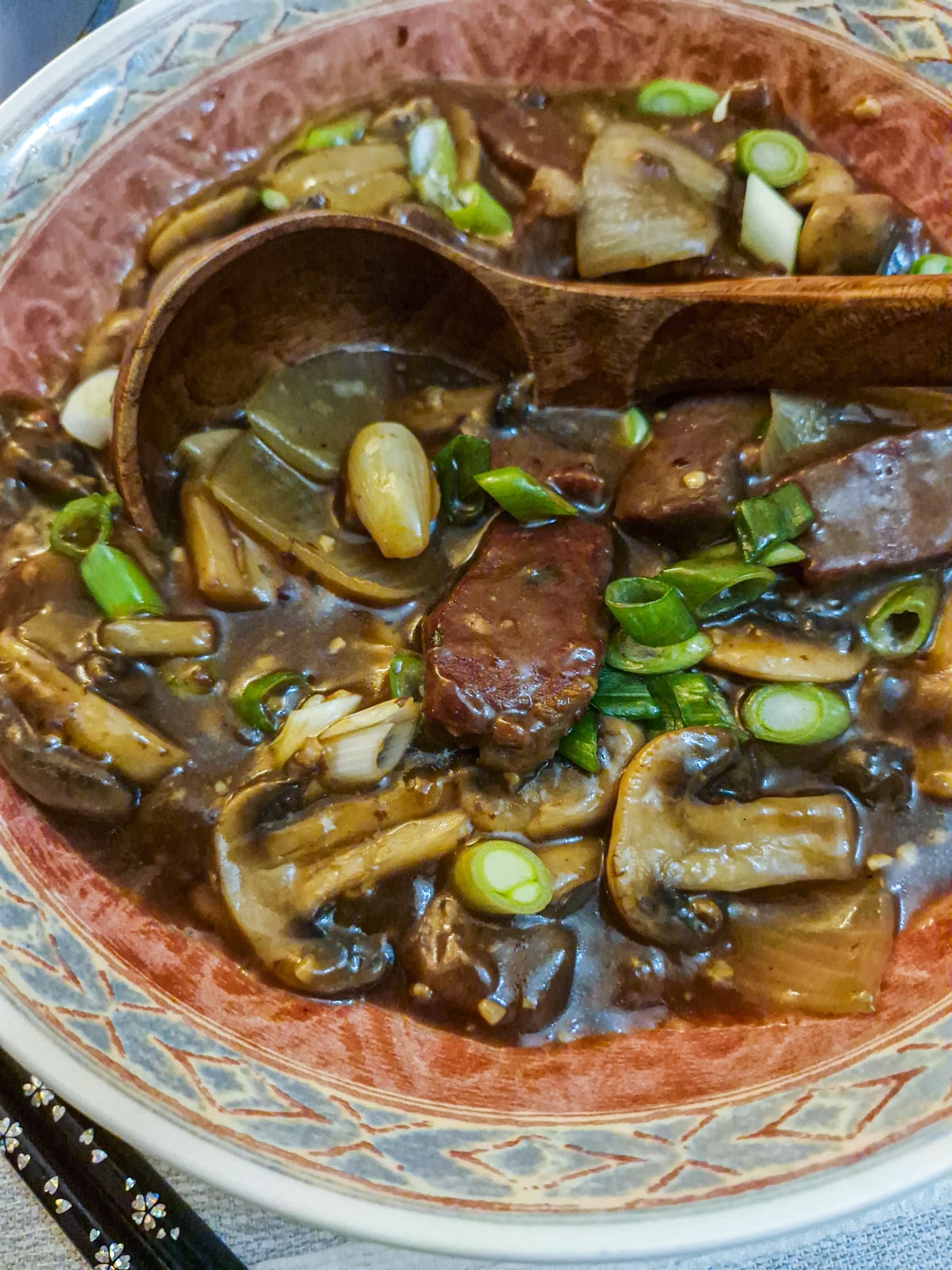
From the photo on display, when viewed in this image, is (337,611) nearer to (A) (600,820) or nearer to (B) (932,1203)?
(A) (600,820)

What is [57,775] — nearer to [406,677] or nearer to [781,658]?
[406,677]

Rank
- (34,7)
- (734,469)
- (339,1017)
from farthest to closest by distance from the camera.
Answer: (34,7)
(734,469)
(339,1017)

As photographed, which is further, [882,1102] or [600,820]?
[600,820]

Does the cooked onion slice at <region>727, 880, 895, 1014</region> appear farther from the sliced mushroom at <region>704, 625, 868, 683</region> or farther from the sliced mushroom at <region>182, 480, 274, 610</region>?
the sliced mushroom at <region>182, 480, 274, 610</region>

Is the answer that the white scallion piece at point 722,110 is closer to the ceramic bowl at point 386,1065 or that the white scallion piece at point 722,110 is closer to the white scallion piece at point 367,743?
the ceramic bowl at point 386,1065

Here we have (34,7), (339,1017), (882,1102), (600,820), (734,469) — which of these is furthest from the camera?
(34,7)

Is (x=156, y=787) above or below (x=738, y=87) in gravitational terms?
below

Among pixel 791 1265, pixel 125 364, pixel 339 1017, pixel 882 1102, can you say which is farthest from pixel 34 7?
pixel 791 1265

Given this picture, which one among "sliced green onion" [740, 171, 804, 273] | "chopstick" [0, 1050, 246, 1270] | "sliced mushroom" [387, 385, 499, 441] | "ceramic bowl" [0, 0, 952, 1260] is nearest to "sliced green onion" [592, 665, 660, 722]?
"ceramic bowl" [0, 0, 952, 1260]
